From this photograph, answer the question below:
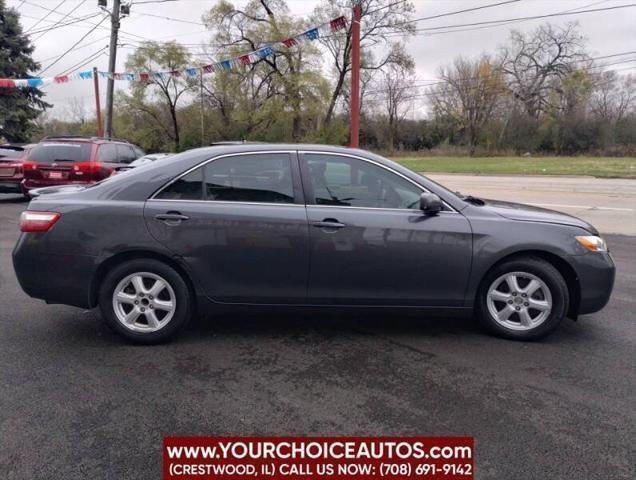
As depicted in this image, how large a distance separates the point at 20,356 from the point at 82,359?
1.59ft

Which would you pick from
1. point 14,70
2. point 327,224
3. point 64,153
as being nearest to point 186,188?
point 327,224

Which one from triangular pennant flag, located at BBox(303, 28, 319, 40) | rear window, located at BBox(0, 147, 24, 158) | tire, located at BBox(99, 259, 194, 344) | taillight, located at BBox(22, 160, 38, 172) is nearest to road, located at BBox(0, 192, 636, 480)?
tire, located at BBox(99, 259, 194, 344)

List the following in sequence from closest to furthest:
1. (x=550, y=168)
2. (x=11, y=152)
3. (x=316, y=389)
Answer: (x=316, y=389) < (x=11, y=152) < (x=550, y=168)

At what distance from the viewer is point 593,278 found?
12.5 feet

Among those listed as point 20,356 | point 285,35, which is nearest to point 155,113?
point 285,35

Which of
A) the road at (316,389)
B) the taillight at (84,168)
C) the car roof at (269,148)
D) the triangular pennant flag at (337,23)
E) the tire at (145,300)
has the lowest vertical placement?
the road at (316,389)

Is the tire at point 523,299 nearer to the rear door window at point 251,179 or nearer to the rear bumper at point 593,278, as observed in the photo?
the rear bumper at point 593,278

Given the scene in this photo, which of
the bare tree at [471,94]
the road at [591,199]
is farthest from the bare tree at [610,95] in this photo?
the road at [591,199]

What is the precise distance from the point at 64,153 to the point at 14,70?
24.5m

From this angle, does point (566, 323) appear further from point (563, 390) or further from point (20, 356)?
point (20, 356)

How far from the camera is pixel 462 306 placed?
3826 mm

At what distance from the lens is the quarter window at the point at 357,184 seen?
3795 mm

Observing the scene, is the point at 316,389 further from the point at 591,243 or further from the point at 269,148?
the point at 591,243

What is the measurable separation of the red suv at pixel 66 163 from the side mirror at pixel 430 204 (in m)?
9.21
